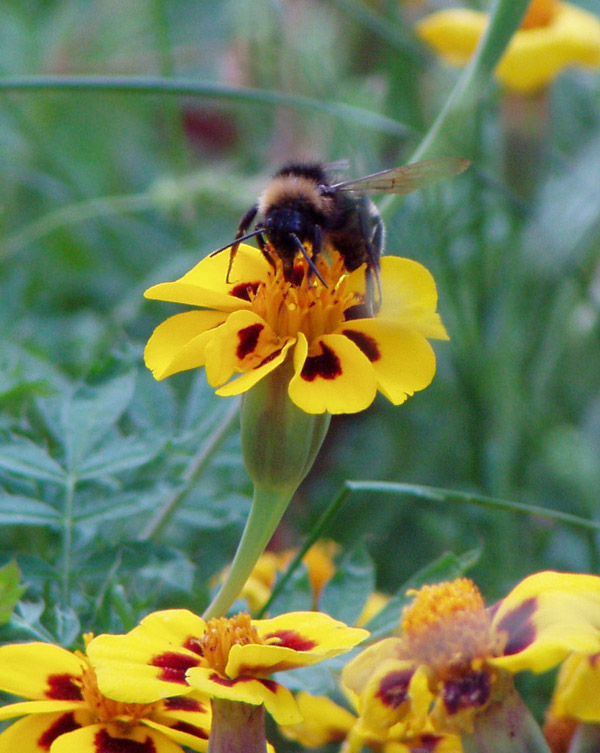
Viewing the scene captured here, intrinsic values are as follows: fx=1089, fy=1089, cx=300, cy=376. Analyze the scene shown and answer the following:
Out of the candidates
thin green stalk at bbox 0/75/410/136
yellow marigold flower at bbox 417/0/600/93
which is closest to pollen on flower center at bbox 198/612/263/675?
thin green stalk at bbox 0/75/410/136

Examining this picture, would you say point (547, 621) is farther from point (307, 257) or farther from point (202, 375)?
point (202, 375)

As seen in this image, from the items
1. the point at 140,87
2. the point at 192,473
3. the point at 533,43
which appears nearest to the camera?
the point at 192,473

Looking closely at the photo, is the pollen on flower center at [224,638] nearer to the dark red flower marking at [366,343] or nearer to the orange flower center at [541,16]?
the dark red flower marking at [366,343]

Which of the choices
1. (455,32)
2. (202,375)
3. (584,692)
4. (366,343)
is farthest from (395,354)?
(455,32)

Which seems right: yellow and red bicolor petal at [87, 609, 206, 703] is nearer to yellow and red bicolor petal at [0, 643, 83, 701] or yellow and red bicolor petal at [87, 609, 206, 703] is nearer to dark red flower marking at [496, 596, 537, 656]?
yellow and red bicolor petal at [0, 643, 83, 701]

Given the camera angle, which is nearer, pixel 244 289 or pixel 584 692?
pixel 584 692

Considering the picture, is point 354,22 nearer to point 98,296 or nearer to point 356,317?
point 98,296

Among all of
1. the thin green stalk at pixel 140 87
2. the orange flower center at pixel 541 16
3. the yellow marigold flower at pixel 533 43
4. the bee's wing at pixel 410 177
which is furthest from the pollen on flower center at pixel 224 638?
the orange flower center at pixel 541 16

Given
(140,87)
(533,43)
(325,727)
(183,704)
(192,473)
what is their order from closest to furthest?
(183,704)
(325,727)
(192,473)
(140,87)
(533,43)
